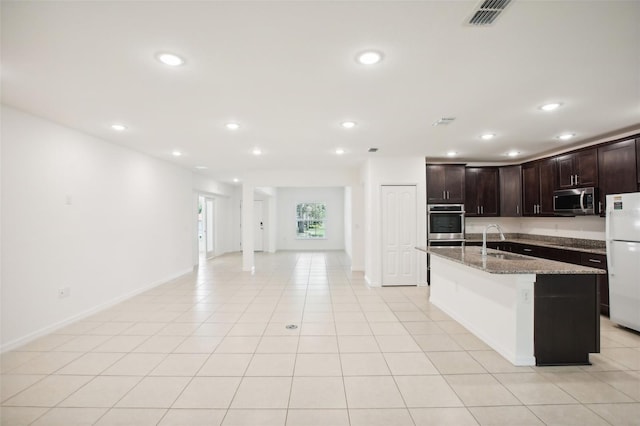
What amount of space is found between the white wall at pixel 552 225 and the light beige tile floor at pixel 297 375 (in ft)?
5.68

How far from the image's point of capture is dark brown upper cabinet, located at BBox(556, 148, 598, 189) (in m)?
4.21

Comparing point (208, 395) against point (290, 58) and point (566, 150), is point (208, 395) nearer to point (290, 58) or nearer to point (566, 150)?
point (290, 58)

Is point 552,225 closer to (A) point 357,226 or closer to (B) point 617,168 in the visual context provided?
(B) point 617,168

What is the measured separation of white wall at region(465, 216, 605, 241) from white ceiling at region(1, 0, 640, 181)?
1645 mm

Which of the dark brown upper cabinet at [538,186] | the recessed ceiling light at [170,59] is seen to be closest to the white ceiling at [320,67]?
the recessed ceiling light at [170,59]

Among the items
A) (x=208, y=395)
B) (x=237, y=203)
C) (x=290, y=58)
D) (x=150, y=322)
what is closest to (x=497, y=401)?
(x=208, y=395)

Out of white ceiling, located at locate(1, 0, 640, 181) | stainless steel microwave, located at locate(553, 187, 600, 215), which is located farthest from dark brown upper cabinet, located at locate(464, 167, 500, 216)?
white ceiling, located at locate(1, 0, 640, 181)

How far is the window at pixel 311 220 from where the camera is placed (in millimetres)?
11641

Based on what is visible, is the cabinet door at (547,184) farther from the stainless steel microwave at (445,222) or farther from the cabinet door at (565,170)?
the stainless steel microwave at (445,222)

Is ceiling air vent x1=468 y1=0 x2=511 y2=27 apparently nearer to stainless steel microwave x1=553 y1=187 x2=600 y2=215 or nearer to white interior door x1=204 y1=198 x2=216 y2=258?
stainless steel microwave x1=553 y1=187 x2=600 y2=215

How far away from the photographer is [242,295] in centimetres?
511

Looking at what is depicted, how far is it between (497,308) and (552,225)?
369 centimetres

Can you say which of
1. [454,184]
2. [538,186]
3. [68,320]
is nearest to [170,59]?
[68,320]

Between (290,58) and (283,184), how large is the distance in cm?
518
